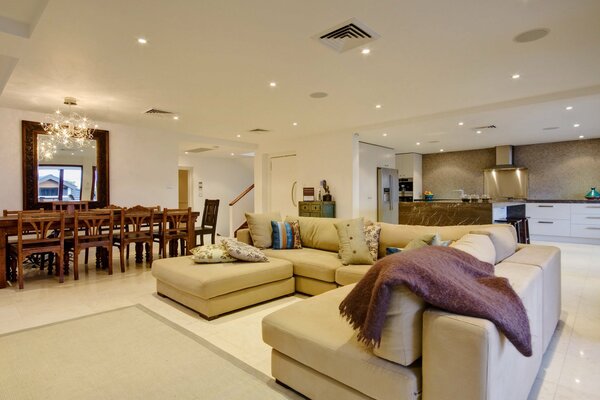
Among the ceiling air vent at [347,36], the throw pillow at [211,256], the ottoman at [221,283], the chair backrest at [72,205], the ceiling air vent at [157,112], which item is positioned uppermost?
the ceiling air vent at [157,112]

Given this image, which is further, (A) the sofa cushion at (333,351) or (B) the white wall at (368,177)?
(B) the white wall at (368,177)

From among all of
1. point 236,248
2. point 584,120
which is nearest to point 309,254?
point 236,248

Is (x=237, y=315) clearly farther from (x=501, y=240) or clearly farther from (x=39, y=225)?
(x=39, y=225)

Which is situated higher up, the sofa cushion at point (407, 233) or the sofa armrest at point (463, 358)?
the sofa cushion at point (407, 233)

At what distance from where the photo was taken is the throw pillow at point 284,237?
4.01 m

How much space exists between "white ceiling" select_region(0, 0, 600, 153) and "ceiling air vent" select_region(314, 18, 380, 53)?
8 cm

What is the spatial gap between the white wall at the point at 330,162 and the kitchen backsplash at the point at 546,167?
4.14m

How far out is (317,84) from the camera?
4.14 m

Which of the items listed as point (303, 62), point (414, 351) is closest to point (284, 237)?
point (303, 62)

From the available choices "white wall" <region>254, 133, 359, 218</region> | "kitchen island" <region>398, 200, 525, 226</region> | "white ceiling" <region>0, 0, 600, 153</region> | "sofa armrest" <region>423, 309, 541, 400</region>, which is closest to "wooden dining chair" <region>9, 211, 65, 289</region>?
"white ceiling" <region>0, 0, 600, 153</region>

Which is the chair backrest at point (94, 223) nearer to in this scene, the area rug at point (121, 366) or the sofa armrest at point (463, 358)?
the area rug at point (121, 366)

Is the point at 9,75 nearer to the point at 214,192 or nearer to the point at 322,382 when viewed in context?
the point at 322,382

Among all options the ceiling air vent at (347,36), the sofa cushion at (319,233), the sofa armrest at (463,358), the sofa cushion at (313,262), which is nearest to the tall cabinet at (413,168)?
the sofa cushion at (319,233)

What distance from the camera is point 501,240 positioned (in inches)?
95.6
